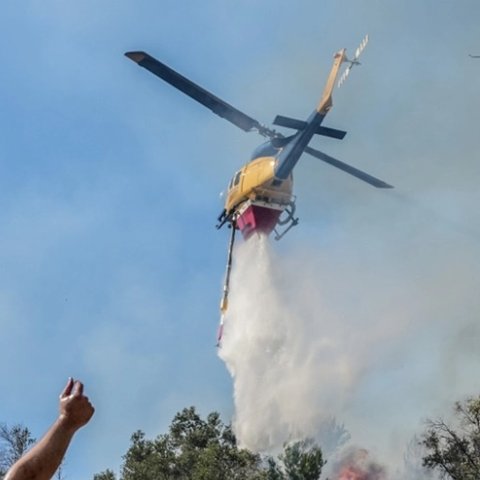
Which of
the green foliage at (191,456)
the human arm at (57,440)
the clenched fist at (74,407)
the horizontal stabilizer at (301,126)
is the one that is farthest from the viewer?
the green foliage at (191,456)

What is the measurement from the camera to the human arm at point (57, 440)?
7.27 feet

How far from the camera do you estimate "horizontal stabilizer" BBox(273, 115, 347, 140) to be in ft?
92.2

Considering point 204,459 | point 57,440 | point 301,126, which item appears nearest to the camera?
point 57,440

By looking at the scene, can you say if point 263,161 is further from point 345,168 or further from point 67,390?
point 67,390

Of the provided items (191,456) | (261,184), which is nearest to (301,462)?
(191,456)

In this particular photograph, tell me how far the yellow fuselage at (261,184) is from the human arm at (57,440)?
90.9ft

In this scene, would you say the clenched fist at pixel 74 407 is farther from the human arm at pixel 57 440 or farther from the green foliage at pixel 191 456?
the green foliage at pixel 191 456

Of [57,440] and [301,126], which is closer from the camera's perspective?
[57,440]

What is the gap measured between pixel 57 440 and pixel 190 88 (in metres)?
30.2

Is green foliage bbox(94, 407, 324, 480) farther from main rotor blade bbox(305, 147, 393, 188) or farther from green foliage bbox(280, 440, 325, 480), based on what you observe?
main rotor blade bbox(305, 147, 393, 188)

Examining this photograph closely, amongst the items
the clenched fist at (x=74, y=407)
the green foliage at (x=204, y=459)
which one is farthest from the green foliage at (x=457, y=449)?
the clenched fist at (x=74, y=407)

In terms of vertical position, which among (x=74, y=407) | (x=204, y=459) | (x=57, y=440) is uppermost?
(x=204, y=459)

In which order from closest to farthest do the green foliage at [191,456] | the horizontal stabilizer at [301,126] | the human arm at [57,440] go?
the human arm at [57,440], the horizontal stabilizer at [301,126], the green foliage at [191,456]

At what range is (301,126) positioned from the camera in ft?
95.1
